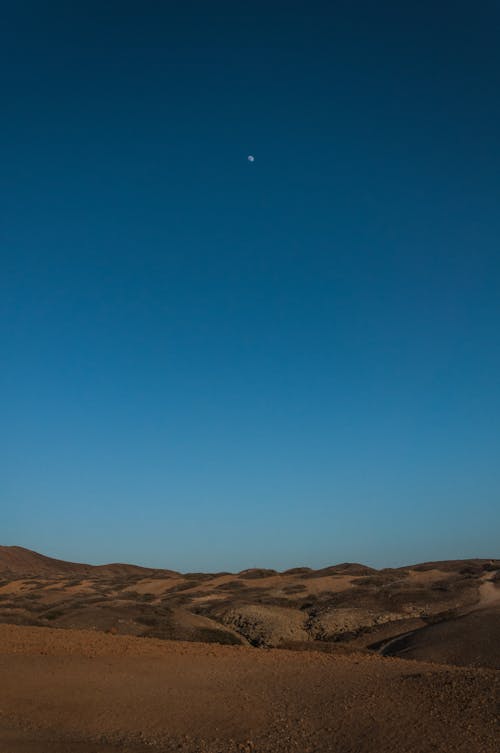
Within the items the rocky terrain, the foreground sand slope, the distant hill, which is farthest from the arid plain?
the distant hill

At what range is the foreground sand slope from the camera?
10398 mm

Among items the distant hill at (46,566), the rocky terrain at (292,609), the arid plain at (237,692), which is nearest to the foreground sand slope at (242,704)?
the arid plain at (237,692)

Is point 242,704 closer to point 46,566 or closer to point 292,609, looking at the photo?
point 292,609

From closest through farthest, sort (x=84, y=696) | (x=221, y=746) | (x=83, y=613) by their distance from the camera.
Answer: (x=221, y=746), (x=84, y=696), (x=83, y=613)

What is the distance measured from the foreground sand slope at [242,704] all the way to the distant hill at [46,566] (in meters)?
94.9

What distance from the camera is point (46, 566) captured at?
119 metres

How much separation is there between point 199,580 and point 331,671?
184ft

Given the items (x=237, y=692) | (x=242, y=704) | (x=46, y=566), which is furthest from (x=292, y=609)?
(x=46, y=566)

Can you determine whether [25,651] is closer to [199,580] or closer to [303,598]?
[303,598]

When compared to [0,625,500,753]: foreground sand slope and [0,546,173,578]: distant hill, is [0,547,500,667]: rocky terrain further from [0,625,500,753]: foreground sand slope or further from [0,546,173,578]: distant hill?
[0,546,173,578]: distant hill

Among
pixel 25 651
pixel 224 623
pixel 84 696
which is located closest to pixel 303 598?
pixel 224 623

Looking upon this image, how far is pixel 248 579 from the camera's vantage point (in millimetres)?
65625

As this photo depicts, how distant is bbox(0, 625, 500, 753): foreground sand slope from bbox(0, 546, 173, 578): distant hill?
94886 millimetres

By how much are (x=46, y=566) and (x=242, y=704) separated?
119m
